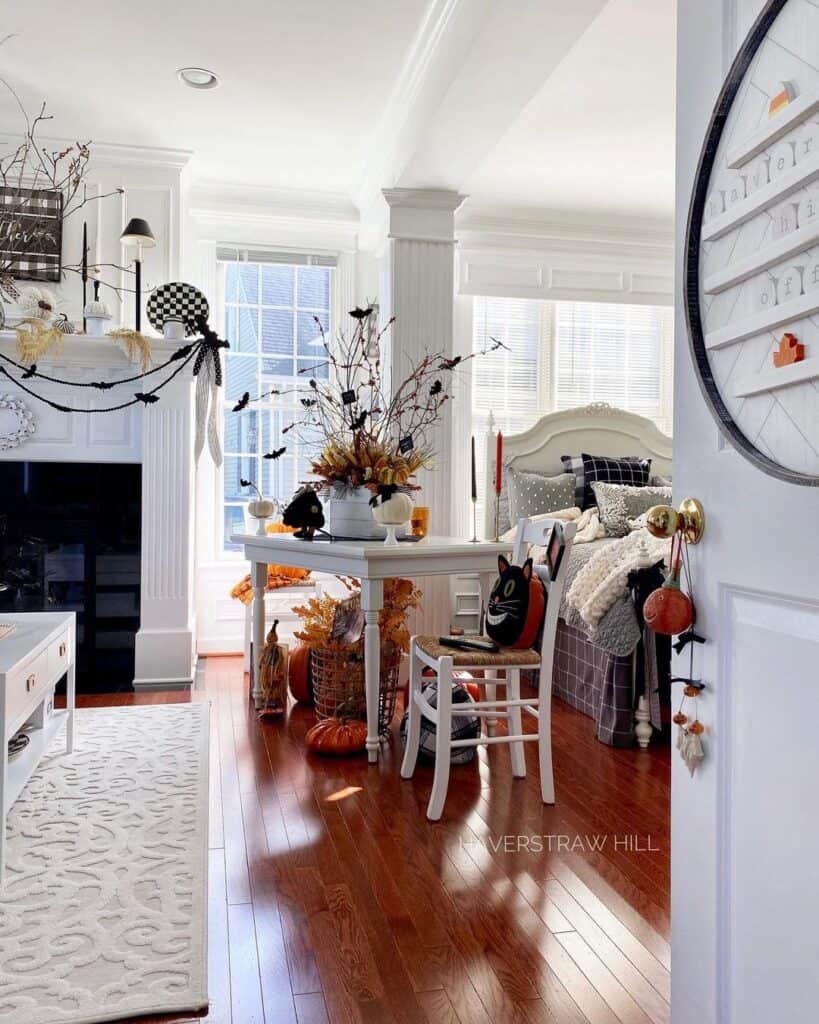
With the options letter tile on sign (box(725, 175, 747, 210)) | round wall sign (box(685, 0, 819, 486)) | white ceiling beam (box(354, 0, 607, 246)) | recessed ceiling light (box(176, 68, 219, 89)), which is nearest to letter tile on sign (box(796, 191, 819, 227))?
round wall sign (box(685, 0, 819, 486))

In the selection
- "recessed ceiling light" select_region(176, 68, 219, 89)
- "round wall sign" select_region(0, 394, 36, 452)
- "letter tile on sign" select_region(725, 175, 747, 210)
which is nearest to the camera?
"letter tile on sign" select_region(725, 175, 747, 210)

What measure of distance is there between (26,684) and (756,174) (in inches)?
86.2

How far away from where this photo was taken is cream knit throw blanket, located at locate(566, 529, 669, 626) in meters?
3.35

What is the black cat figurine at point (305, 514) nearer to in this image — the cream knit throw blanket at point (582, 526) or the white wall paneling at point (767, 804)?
the cream knit throw blanket at point (582, 526)

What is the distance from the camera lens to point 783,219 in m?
0.96

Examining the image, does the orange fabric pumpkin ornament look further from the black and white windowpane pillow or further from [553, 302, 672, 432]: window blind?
[553, 302, 672, 432]: window blind

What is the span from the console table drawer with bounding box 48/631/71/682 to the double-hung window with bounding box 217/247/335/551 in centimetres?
229

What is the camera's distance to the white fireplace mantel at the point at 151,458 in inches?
173

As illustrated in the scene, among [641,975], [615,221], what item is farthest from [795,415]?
[615,221]

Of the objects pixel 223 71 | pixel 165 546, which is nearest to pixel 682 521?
pixel 223 71

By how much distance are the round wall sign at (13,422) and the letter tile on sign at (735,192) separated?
4118 millimetres

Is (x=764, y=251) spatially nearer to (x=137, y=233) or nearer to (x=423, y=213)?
(x=423, y=213)

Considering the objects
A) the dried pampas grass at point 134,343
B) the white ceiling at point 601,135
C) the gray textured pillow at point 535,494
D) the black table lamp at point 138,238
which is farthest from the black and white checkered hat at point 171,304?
the gray textured pillow at point 535,494

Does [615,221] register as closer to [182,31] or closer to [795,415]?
[182,31]
